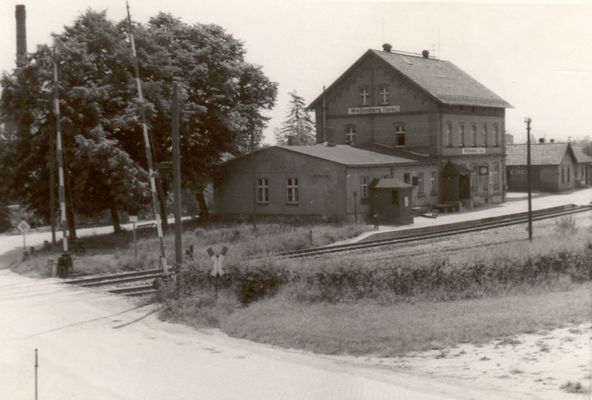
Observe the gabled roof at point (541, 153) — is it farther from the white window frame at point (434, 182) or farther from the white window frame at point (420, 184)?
the white window frame at point (420, 184)

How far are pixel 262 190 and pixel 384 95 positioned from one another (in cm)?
1218

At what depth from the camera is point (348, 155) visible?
4597cm

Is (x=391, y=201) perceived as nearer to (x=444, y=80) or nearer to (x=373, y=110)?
(x=373, y=110)

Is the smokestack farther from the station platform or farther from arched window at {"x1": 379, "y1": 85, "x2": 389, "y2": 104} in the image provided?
arched window at {"x1": 379, "y1": 85, "x2": 389, "y2": 104}

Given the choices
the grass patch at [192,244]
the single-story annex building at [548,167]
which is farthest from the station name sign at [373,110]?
the single-story annex building at [548,167]

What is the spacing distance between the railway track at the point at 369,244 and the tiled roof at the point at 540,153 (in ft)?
48.8

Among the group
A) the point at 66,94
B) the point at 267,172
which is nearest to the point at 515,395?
the point at 66,94

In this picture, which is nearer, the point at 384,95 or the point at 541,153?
the point at 384,95

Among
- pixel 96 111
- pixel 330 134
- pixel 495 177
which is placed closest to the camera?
pixel 96 111

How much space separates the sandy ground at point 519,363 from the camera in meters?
11.3

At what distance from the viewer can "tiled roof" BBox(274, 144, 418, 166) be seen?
43.6 metres

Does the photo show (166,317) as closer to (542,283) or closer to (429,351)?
(429,351)

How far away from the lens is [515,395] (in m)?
11.0

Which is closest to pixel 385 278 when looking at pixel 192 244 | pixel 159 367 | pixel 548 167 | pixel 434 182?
pixel 159 367
